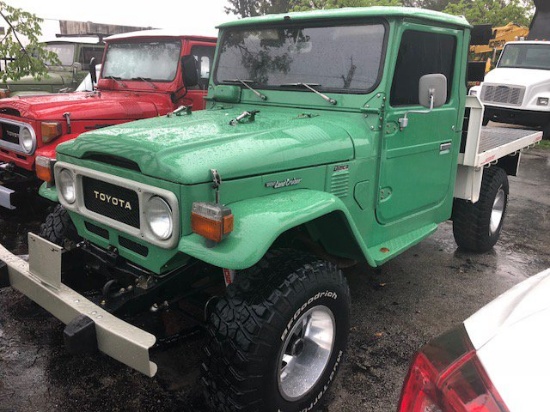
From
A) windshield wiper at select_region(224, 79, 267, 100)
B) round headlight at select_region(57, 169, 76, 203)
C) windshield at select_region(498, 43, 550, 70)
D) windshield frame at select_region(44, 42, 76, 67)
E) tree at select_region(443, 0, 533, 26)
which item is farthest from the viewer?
tree at select_region(443, 0, 533, 26)

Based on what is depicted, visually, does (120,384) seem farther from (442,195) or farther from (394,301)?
(442,195)

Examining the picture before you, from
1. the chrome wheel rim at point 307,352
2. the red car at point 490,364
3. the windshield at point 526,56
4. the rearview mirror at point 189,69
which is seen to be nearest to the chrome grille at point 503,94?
the windshield at point 526,56

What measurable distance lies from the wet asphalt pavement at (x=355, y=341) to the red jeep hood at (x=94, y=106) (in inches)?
49.3

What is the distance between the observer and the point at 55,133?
15.6 ft

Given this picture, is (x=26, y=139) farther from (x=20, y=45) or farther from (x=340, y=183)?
(x=340, y=183)

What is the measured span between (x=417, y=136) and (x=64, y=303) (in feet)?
8.20

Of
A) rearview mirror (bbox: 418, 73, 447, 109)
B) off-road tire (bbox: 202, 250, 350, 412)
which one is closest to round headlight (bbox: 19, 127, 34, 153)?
off-road tire (bbox: 202, 250, 350, 412)

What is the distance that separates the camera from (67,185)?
2.86 m

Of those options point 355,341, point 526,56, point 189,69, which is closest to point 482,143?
point 355,341

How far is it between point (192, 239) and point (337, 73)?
1593 millimetres

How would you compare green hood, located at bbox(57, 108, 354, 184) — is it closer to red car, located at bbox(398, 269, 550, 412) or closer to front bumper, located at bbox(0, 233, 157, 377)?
front bumper, located at bbox(0, 233, 157, 377)

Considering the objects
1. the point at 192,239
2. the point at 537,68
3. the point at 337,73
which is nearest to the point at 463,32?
the point at 337,73

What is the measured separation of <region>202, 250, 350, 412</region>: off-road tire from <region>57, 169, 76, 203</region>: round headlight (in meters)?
1.17

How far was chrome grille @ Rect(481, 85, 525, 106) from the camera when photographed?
442 inches
